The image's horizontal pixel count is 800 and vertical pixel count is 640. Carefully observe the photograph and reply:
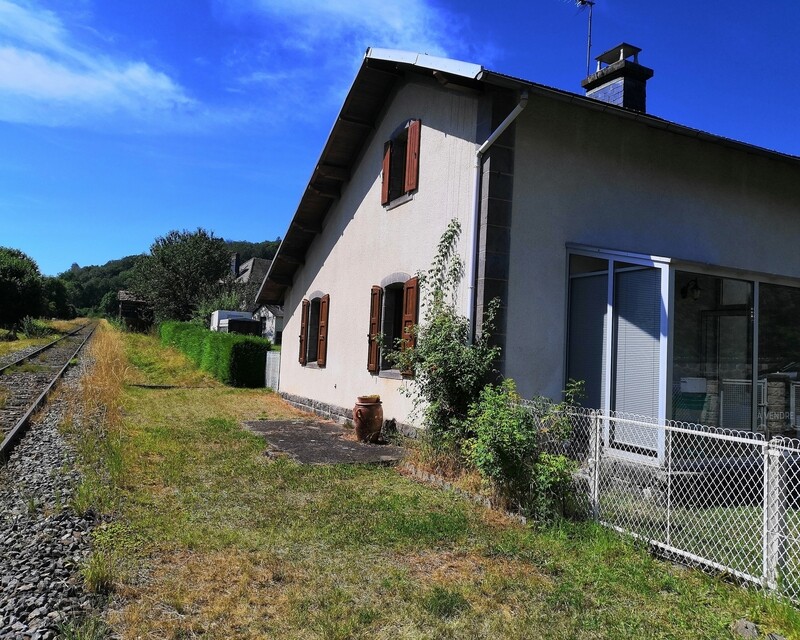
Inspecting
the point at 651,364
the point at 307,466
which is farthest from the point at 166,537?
the point at 651,364

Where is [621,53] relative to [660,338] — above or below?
above

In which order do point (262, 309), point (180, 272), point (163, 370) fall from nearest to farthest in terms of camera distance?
1. point (163, 370)
2. point (180, 272)
3. point (262, 309)

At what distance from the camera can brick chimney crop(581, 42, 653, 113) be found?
32.9ft

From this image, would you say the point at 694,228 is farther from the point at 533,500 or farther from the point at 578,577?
the point at 578,577

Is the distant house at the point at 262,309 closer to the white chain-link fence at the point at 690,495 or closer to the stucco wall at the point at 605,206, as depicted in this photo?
the stucco wall at the point at 605,206

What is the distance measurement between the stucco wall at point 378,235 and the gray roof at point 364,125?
31 centimetres

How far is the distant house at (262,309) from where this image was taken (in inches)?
1523

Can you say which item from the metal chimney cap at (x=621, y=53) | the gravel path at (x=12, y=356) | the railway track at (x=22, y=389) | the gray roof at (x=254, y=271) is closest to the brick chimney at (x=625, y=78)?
the metal chimney cap at (x=621, y=53)

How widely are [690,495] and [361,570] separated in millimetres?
3526

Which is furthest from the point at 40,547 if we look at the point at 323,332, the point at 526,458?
the point at 323,332

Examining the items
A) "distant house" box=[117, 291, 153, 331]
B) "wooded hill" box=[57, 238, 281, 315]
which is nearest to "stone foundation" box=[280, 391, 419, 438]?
"distant house" box=[117, 291, 153, 331]

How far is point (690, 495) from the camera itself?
19.0ft

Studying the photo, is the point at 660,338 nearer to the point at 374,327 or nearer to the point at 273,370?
the point at 374,327

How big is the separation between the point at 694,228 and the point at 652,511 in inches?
203
